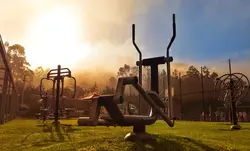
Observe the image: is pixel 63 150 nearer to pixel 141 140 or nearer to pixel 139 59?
pixel 141 140

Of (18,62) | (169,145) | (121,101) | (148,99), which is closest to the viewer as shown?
(121,101)

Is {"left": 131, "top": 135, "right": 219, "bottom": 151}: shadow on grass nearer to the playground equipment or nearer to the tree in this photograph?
the playground equipment

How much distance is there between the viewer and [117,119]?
129 inches

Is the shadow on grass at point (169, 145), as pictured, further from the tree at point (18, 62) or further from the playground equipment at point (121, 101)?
the tree at point (18, 62)

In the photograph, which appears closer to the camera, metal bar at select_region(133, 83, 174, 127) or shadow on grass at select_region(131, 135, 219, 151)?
metal bar at select_region(133, 83, 174, 127)

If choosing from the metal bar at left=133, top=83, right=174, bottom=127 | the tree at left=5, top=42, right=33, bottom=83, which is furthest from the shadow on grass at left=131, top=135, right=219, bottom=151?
the tree at left=5, top=42, right=33, bottom=83

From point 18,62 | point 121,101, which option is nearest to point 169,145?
point 121,101

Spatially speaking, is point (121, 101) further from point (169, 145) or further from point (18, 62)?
point (18, 62)

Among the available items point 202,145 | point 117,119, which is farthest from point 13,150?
point 202,145

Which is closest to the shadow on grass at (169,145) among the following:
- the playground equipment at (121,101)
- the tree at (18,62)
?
the playground equipment at (121,101)

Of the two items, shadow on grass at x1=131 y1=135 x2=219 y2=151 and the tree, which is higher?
the tree

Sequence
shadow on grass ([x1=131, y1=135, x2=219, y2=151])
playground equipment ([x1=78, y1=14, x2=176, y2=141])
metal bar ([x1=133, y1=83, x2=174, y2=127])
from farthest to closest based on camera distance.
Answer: shadow on grass ([x1=131, y1=135, x2=219, y2=151])
metal bar ([x1=133, y1=83, x2=174, y2=127])
playground equipment ([x1=78, y1=14, x2=176, y2=141])

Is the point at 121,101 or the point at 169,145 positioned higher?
the point at 121,101

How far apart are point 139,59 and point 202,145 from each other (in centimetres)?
204
